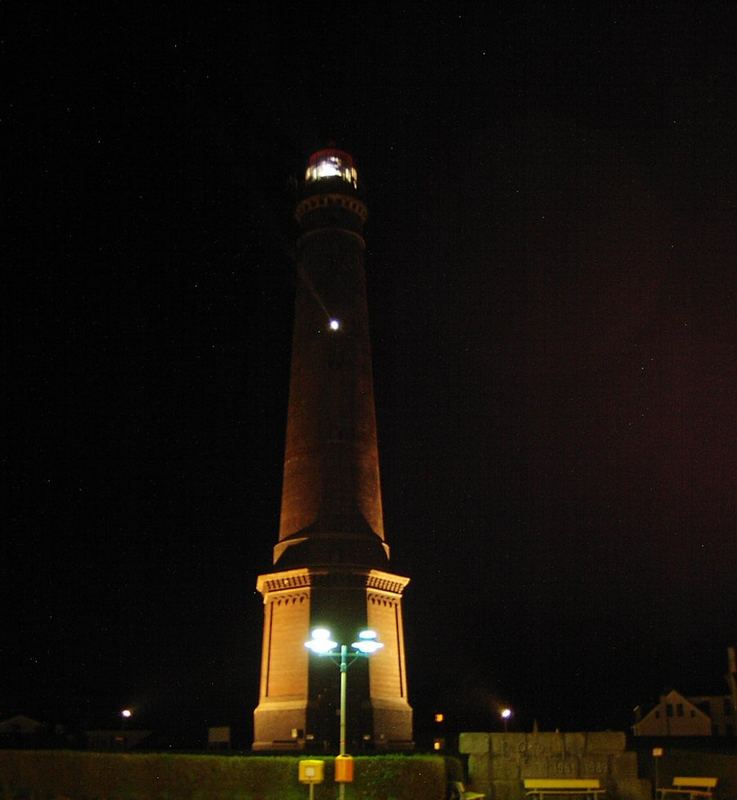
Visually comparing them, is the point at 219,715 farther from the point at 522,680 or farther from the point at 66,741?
the point at 522,680

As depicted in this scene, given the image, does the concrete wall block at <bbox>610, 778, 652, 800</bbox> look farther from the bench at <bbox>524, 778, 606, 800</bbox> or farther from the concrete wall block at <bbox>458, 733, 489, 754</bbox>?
the concrete wall block at <bbox>458, 733, 489, 754</bbox>

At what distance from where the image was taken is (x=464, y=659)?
67.4 m

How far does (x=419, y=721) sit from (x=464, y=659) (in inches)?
456

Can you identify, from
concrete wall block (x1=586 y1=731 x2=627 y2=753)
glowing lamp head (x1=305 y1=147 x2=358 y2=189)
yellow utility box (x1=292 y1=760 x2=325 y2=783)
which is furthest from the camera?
glowing lamp head (x1=305 y1=147 x2=358 y2=189)

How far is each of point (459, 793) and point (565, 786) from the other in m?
3.13

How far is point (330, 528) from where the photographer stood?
41.8m

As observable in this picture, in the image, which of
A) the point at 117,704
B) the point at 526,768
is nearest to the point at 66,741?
the point at 117,704

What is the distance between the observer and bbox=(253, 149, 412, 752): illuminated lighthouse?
39.0 m

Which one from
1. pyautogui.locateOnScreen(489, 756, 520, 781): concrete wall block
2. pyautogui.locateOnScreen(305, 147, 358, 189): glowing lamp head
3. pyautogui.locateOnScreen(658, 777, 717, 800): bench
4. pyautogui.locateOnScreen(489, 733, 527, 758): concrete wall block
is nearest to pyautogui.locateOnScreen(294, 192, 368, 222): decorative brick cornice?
pyautogui.locateOnScreen(305, 147, 358, 189): glowing lamp head

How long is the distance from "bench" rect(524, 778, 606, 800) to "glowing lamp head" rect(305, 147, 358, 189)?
34.1m

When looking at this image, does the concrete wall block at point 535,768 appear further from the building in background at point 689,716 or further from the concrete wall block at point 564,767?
the building in background at point 689,716

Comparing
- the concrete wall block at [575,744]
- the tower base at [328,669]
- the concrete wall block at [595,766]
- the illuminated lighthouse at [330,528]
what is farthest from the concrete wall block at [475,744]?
the illuminated lighthouse at [330,528]

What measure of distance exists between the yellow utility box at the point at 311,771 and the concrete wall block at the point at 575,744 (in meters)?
6.70

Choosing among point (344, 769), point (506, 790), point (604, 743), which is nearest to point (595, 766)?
point (604, 743)
